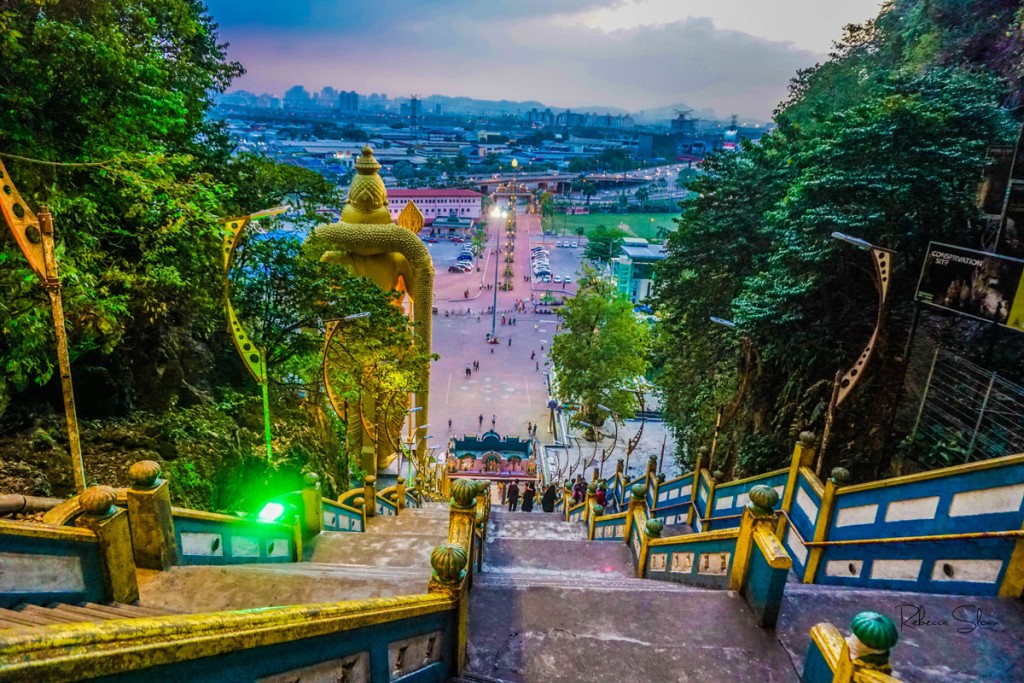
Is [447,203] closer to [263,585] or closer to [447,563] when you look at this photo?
[263,585]

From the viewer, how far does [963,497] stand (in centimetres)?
529

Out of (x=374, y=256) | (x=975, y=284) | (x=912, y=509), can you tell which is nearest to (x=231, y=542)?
(x=912, y=509)

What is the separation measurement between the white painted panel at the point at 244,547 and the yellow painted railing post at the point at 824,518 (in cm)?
624

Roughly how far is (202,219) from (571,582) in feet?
24.7

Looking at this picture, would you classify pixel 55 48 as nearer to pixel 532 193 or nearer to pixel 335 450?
pixel 335 450

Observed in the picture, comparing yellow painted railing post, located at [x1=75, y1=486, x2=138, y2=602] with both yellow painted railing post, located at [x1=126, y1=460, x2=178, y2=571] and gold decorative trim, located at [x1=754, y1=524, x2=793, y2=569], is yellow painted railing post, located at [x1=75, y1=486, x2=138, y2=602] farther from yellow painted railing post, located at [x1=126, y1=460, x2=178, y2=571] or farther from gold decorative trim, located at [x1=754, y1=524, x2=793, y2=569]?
gold decorative trim, located at [x1=754, y1=524, x2=793, y2=569]

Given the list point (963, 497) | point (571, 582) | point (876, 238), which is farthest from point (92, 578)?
point (876, 238)

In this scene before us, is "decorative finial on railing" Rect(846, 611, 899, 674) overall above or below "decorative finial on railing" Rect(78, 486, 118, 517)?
above

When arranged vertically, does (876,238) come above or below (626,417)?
above

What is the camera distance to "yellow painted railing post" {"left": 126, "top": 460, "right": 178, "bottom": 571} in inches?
176

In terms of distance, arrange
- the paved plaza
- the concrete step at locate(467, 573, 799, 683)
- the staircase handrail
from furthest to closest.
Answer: the paved plaza, the concrete step at locate(467, 573, 799, 683), the staircase handrail

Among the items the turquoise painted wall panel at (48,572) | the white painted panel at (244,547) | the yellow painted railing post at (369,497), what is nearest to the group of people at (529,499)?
the yellow painted railing post at (369,497)

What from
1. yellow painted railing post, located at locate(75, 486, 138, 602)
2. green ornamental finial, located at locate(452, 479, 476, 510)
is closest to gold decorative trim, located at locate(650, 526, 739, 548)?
green ornamental finial, located at locate(452, 479, 476, 510)

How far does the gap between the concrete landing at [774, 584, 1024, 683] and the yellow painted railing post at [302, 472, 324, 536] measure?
224 inches
